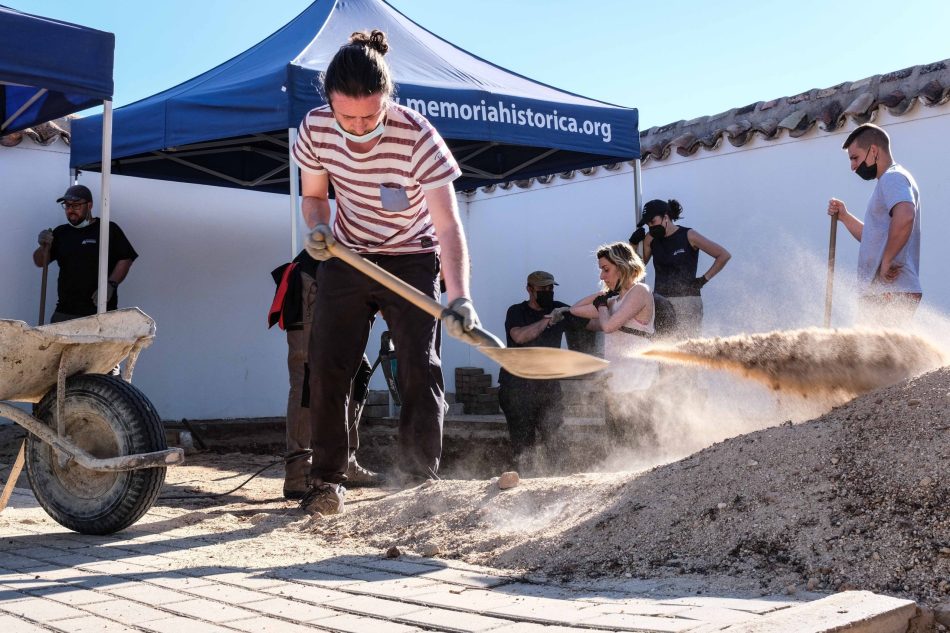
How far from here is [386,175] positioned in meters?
3.59

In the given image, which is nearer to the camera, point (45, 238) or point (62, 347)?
point (62, 347)

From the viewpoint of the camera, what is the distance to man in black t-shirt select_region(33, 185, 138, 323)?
280 inches

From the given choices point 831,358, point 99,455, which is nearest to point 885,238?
point 831,358

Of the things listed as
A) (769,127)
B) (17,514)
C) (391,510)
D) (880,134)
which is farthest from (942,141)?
(17,514)

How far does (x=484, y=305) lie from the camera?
11008 mm

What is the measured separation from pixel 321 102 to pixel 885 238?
337cm

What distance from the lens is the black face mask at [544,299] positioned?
7.02 meters

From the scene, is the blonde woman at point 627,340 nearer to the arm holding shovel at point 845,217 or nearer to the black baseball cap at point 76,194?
the arm holding shovel at point 845,217

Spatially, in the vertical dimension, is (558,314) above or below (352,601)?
above

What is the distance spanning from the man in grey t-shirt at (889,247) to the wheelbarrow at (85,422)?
3450 millimetres

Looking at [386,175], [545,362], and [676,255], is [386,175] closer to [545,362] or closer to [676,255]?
[545,362]

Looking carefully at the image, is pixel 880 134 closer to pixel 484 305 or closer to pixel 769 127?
pixel 769 127

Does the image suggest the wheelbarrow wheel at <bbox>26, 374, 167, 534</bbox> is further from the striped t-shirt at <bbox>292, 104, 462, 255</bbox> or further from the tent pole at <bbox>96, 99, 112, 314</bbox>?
the tent pole at <bbox>96, 99, 112, 314</bbox>

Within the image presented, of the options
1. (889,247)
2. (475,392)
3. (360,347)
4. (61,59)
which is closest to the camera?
(360,347)
